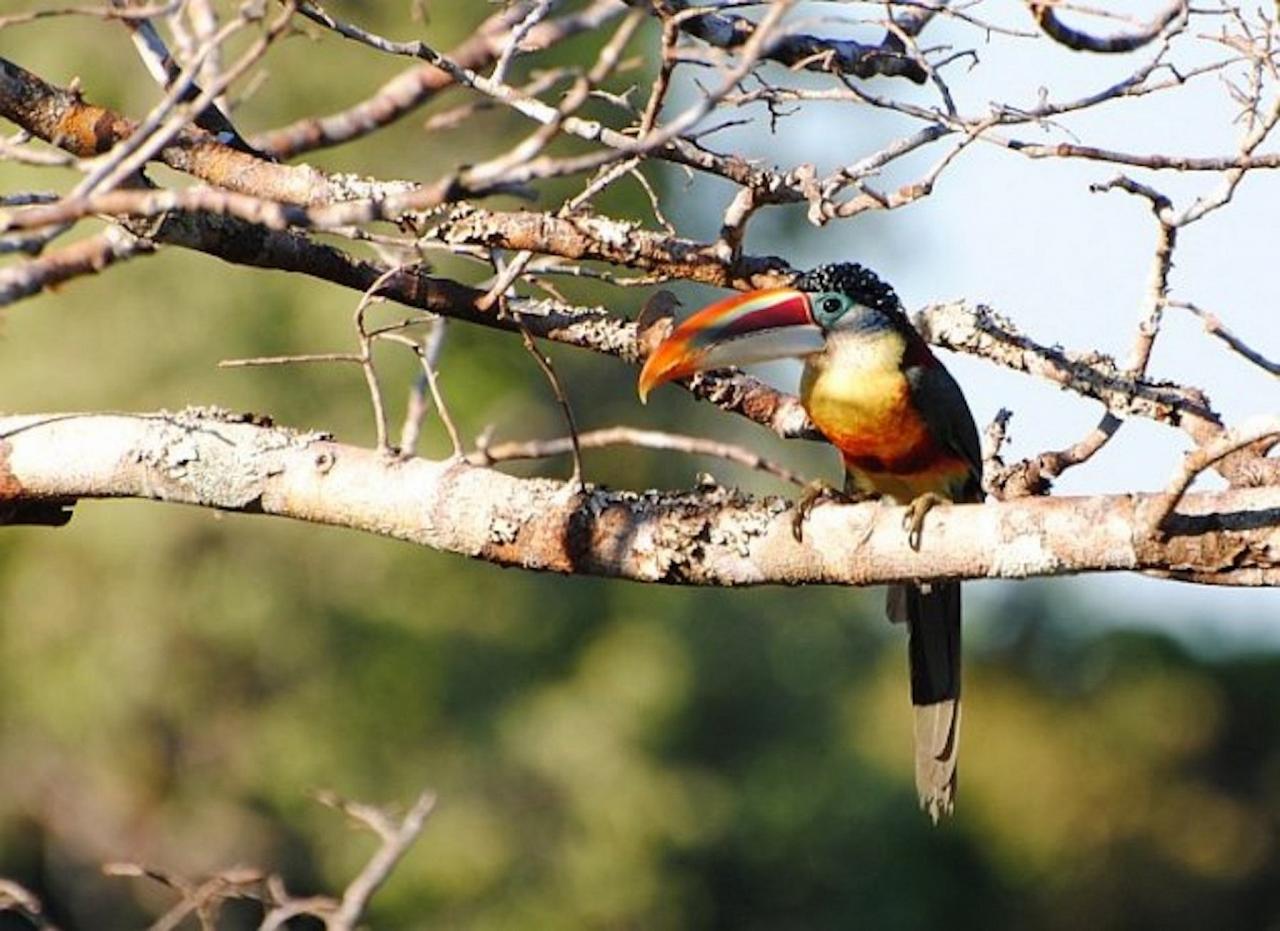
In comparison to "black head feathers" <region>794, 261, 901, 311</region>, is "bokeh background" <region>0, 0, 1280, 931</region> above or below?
below

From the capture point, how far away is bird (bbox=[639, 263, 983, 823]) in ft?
13.3

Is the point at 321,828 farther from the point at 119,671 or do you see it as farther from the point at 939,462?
the point at 939,462

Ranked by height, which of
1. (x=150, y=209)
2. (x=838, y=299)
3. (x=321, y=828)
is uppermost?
(x=150, y=209)

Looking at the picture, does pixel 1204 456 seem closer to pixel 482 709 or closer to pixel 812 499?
pixel 812 499

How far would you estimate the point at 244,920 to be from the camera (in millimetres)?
12781

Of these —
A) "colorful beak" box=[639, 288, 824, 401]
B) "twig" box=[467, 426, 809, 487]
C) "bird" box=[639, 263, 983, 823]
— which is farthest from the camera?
"bird" box=[639, 263, 983, 823]

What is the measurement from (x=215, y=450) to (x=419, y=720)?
9.35 metres

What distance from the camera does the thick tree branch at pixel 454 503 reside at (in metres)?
3.08

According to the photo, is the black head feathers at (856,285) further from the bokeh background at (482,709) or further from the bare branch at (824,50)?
the bokeh background at (482,709)

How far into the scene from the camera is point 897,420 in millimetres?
4109

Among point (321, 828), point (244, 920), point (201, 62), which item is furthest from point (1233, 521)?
point (244, 920)

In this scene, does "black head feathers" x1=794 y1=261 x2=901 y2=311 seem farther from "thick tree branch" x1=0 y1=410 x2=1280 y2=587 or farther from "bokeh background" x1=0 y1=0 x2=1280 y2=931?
"bokeh background" x1=0 y1=0 x2=1280 y2=931

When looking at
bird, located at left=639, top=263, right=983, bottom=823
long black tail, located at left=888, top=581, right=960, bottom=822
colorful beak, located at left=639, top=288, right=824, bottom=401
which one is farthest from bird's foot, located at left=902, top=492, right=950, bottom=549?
long black tail, located at left=888, top=581, right=960, bottom=822

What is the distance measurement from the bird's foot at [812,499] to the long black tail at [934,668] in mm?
230
